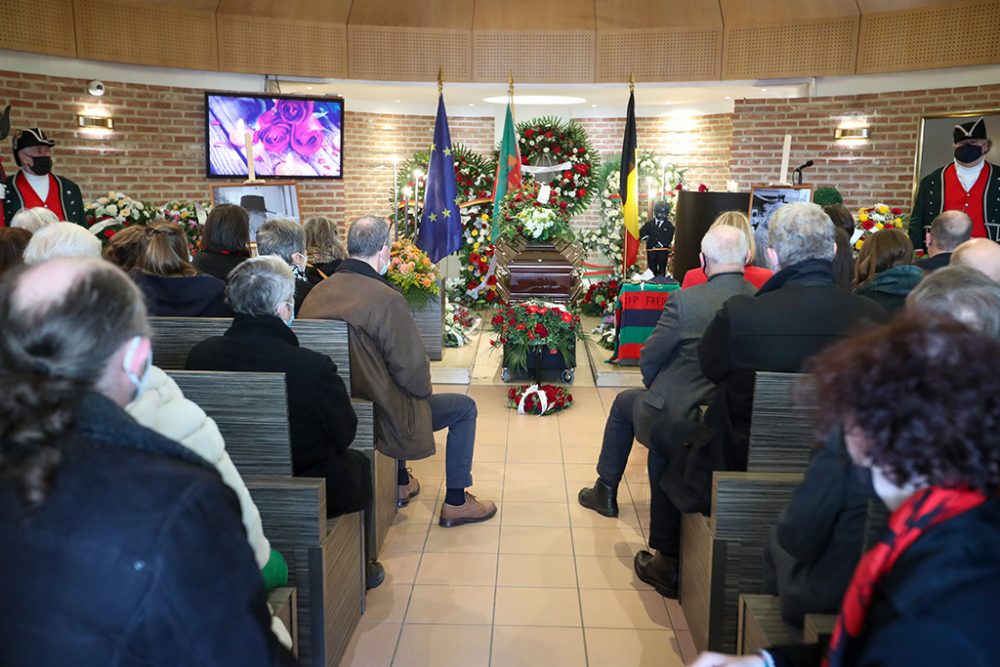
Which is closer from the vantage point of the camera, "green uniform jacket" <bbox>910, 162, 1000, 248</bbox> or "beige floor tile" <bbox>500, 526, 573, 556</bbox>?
"beige floor tile" <bbox>500, 526, 573, 556</bbox>

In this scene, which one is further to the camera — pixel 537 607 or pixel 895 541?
pixel 537 607

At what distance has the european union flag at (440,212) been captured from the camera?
7.17 meters

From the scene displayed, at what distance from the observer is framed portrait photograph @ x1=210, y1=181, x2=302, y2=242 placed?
643cm

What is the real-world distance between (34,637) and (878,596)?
1.13 meters

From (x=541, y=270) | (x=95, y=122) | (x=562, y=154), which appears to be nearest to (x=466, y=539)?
(x=541, y=270)

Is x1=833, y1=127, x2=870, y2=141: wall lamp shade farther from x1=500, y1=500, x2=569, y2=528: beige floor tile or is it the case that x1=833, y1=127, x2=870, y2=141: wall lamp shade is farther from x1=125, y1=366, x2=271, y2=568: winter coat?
x1=125, y1=366, x2=271, y2=568: winter coat

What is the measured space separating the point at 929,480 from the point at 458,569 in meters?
2.41

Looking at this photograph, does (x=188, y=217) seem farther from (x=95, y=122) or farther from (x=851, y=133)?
(x=851, y=133)

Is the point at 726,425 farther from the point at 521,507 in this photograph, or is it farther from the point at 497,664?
the point at 521,507

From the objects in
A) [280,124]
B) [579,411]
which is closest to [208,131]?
[280,124]

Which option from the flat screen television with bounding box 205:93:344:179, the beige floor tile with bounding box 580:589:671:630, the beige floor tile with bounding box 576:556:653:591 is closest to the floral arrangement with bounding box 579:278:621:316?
the flat screen television with bounding box 205:93:344:179

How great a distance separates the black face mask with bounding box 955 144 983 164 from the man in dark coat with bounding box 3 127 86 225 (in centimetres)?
628

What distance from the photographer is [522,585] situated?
3125 millimetres

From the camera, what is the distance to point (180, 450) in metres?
1.14
